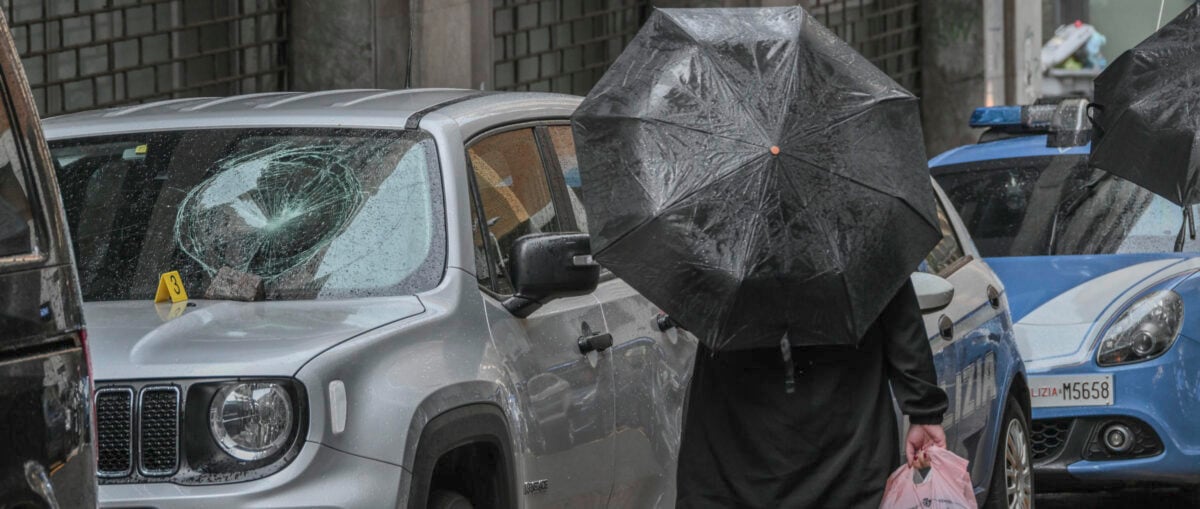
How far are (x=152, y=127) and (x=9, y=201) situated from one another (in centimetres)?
226

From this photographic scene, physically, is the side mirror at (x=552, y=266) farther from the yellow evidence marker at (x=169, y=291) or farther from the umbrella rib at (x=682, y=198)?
the yellow evidence marker at (x=169, y=291)

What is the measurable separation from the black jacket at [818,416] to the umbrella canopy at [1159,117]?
344 centimetres

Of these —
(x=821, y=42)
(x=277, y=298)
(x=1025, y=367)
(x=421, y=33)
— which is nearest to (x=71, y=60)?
(x=421, y=33)

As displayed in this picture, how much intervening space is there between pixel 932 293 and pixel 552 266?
2.00m

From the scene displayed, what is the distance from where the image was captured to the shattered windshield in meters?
5.29

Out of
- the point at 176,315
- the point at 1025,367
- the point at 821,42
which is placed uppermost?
the point at 821,42

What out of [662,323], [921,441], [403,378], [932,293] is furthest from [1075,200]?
[403,378]

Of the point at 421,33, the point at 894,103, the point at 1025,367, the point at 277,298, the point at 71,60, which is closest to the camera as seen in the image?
the point at 894,103

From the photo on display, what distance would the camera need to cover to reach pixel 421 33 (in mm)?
13391

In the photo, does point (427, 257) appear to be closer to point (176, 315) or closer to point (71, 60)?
point (176, 315)

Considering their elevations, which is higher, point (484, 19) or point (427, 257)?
point (484, 19)

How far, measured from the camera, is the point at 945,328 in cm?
730

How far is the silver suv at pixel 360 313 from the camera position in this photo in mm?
4617

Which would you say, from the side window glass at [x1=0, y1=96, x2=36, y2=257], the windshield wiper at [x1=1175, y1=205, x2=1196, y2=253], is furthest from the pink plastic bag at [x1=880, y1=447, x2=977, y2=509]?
the windshield wiper at [x1=1175, y1=205, x2=1196, y2=253]
